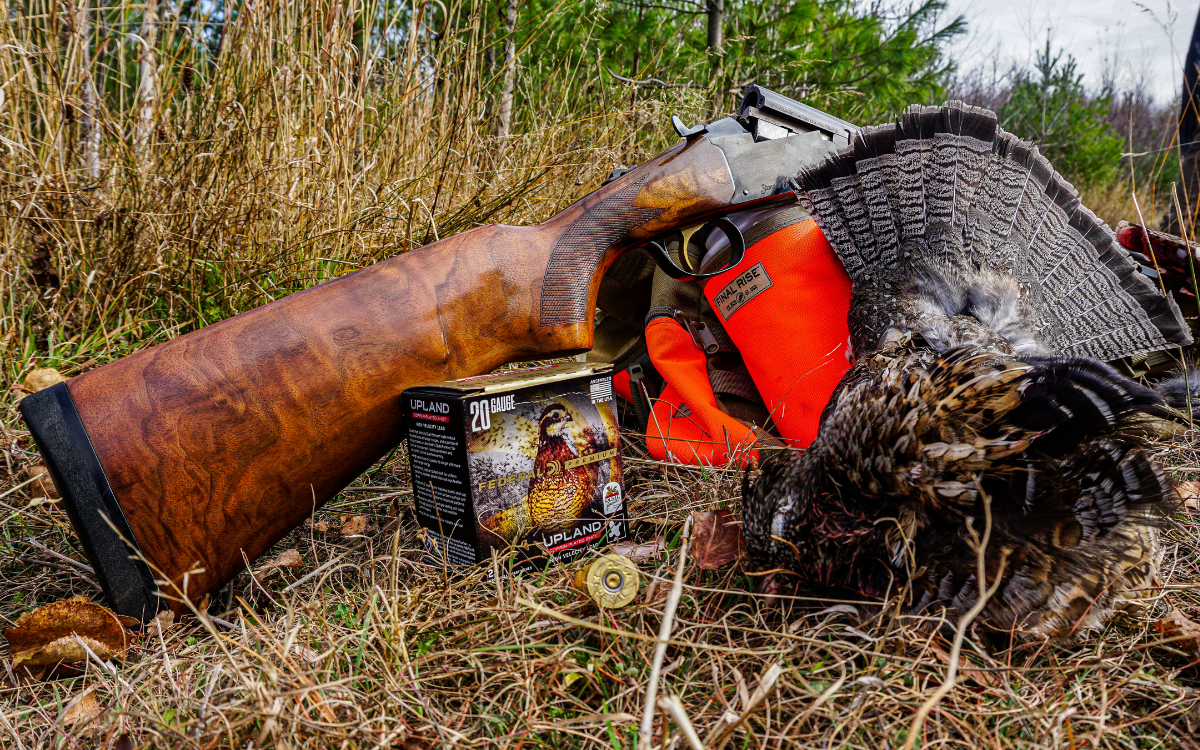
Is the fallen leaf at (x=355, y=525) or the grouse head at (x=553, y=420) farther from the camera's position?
the fallen leaf at (x=355, y=525)

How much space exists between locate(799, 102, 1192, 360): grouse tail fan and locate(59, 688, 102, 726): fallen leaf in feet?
6.89

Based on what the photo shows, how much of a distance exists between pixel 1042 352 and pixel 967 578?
1.06m

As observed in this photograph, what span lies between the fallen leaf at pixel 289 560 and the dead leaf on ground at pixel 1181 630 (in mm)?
2023

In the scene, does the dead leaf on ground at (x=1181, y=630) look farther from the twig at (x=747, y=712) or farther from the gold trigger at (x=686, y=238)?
the gold trigger at (x=686, y=238)

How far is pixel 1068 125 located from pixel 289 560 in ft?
41.6

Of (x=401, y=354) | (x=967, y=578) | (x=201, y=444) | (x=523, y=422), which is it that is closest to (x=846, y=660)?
(x=967, y=578)

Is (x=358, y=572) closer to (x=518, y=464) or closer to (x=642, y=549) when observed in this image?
(x=518, y=464)

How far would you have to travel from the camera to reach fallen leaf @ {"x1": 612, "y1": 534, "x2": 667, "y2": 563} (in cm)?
174

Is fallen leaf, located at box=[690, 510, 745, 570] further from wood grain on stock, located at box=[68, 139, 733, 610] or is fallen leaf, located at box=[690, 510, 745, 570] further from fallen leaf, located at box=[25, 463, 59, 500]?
fallen leaf, located at box=[25, 463, 59, 500]

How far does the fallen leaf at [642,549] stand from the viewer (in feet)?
5.70

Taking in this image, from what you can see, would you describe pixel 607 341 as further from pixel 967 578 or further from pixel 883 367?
pixel 967 578

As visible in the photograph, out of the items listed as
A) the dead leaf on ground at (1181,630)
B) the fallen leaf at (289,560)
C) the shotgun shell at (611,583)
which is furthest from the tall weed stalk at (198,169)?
the dead leaf on ground at (1181,630)

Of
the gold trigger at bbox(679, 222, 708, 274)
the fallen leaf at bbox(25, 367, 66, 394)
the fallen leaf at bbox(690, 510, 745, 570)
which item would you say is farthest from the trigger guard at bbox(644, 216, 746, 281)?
the fallen leaf at bbox(25, 367, 66, 394)

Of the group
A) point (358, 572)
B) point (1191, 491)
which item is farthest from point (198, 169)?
point (1191, 491)
